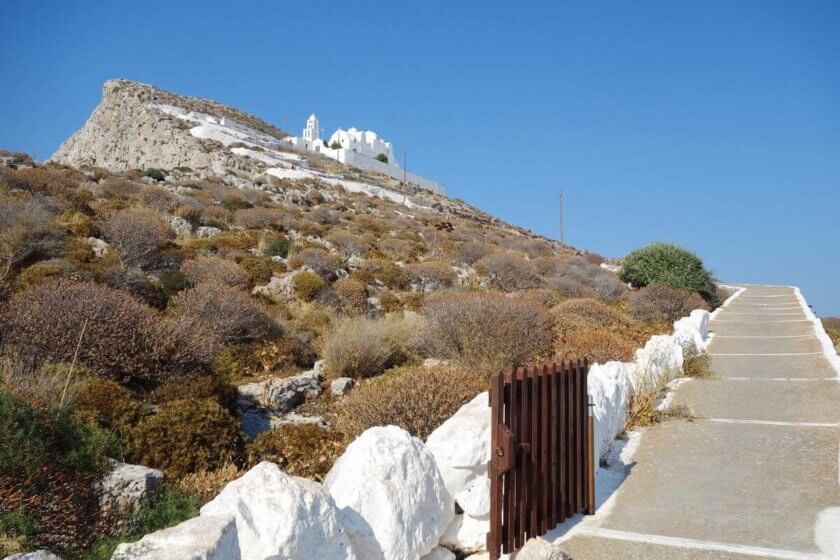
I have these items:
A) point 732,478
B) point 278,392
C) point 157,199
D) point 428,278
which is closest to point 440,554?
point 732,478

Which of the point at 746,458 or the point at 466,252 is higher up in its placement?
the point at 466,252

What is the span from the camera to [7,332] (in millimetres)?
7715

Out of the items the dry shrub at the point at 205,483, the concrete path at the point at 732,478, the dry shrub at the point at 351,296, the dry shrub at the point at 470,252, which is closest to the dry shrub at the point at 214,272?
the dry shrub at the point at 351,296

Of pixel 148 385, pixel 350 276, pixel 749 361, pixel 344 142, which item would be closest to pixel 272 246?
pixel 350 276

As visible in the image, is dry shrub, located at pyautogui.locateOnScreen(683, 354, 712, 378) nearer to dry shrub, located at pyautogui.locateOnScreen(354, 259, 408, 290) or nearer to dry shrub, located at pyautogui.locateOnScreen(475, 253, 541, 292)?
dry shrub, located at pyautogui.locateOnScreen(354, 259, 408, 290)

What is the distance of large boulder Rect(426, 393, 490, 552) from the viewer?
458 centimetres

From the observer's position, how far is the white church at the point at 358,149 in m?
91.9

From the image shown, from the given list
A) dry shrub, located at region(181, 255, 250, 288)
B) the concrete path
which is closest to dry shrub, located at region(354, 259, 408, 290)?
dry shrub, located at region(181, 255, 250, 288)

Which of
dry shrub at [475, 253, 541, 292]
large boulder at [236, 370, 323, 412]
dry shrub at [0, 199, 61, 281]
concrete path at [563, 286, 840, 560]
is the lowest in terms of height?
concrete path at [563, 286, 840, 560]

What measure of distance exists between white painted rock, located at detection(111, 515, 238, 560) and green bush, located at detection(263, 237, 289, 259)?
19362 mm

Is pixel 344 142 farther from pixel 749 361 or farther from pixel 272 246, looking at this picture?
pixel 749 361

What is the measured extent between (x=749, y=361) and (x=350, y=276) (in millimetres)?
12100

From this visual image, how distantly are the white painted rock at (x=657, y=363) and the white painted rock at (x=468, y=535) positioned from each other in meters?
4.89

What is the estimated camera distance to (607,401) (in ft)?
22.6
